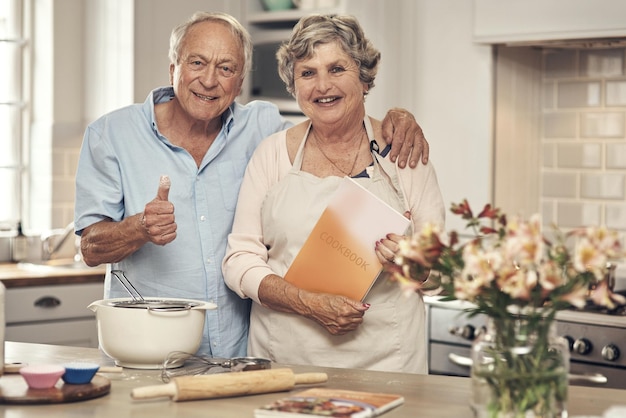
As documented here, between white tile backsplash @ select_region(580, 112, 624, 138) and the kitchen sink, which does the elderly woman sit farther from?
the kitchen sink

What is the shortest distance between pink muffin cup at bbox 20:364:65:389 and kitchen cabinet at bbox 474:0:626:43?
7.75ft

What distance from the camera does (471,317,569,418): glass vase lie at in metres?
1.67

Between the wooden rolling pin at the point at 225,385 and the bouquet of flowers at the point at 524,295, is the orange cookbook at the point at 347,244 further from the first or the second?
the bouquet of flowers at the point at 524,295

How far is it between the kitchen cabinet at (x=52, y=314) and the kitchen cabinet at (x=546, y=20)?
1897mm

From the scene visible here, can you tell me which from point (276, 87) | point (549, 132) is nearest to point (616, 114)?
point (549, 132)

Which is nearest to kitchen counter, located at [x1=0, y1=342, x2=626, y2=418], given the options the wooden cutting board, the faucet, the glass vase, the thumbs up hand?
the wooden cutting board

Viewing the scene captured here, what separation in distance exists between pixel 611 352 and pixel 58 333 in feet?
7.12

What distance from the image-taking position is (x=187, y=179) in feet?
8.87

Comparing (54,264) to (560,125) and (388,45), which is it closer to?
(388,45)

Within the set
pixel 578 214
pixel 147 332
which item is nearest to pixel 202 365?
pixel 147 332

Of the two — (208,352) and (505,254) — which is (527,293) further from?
(208,352)

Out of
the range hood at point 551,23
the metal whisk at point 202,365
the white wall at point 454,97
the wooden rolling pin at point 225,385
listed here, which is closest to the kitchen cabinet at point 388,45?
the white wall at point 454,97

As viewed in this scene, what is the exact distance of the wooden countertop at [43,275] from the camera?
159 inches

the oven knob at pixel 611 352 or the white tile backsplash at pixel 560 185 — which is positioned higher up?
the white tile backsplash at pixel 560 185
